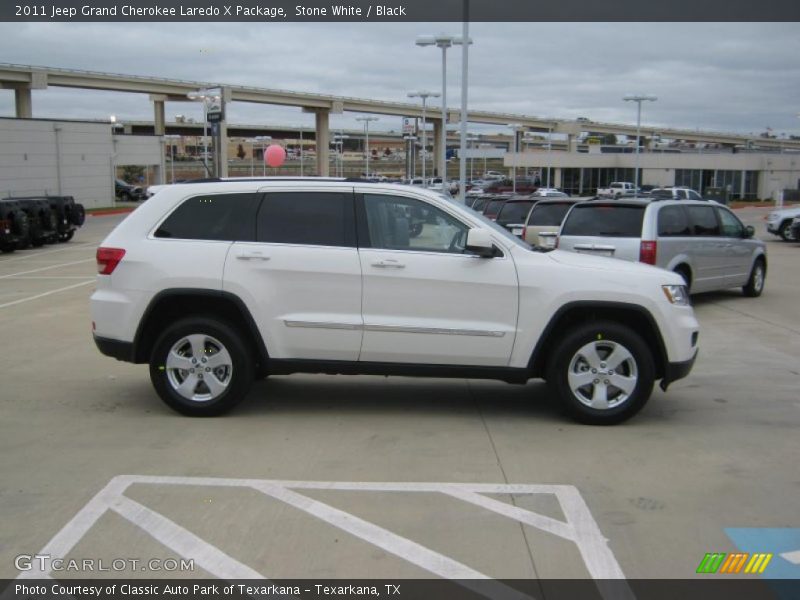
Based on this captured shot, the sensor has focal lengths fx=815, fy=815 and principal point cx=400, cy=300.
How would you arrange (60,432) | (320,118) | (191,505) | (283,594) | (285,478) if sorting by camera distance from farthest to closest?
(320,118), (60,432), (285,478), (191,505), (283,594)

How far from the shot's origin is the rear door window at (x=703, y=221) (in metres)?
13.0

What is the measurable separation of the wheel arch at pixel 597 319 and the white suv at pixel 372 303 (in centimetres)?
1

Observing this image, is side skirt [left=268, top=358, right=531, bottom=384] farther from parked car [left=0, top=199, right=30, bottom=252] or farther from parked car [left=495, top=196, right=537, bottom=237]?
parked car [left=0, top=199, right=30, bottom=252]

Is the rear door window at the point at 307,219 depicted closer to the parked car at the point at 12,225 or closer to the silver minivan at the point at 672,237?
the silver minivan at the point at 672,237

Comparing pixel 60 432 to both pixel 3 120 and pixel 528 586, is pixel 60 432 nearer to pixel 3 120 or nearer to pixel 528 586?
pixel 528 586

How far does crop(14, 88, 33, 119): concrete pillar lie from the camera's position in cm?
6394

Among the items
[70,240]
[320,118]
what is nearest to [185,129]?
[320,118]

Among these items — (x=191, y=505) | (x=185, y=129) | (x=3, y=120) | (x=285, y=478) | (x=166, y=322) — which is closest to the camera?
(x=191, y=505)

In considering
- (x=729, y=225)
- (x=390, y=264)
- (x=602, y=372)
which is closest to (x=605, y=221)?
(x=729, y=225)

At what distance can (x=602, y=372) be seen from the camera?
6.61m

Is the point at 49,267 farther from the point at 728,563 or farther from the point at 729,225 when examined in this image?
the point at 728,563

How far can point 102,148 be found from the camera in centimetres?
5188

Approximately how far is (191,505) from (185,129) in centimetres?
12004

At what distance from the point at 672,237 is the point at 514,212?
297 inches
